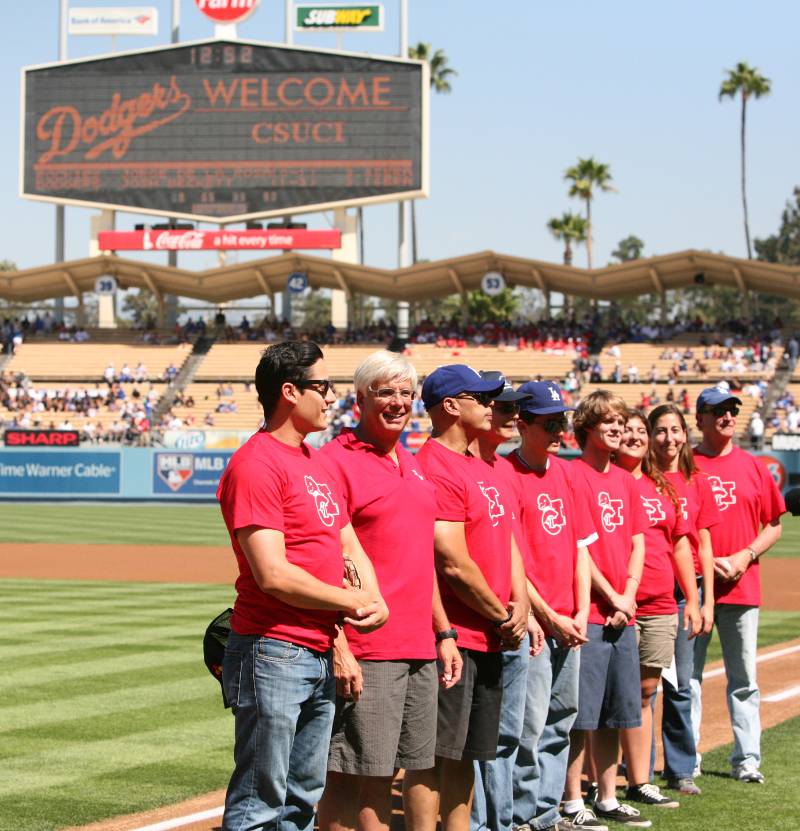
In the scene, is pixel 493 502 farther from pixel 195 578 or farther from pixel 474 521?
pixel 195 578

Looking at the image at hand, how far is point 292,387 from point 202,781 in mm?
3468

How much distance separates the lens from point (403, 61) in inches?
2048

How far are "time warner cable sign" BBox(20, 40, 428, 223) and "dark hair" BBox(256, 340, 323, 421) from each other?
47173mm

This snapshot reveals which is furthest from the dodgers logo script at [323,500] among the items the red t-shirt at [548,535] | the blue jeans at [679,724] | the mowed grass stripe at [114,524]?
the mowed grass stripe at [114,524]

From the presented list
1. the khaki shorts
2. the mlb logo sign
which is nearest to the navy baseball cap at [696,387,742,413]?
the khaki shorts

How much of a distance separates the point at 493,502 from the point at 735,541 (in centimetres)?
289

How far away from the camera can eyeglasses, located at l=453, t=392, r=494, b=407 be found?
584 cm

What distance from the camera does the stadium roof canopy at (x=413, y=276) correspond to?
50.8m

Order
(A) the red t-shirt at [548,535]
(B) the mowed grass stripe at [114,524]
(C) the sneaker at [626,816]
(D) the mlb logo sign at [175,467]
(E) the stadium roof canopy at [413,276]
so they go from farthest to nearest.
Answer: (E) the stadium roof canopy at [413,276] < (D) the mlb logo sign at [175,467] < (B) the mowed grass stripe at [114,524] < (C) the sneaker at [626,816] < (A) the red t-shirt at [548,535]

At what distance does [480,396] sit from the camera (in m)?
5.86

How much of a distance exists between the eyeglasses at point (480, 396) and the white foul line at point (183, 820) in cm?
254

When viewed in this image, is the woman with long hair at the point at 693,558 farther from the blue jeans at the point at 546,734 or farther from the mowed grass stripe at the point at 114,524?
the mowed grass stripe at the point at 114,524

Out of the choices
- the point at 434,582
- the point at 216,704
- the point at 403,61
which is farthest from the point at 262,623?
the point at 403,61

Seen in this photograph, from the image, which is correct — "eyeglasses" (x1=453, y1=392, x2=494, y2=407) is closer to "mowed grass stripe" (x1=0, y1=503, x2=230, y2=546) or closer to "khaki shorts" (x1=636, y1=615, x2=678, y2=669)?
"khaki shorts" (x1=636, y1=615, x2=678, y2=669)
